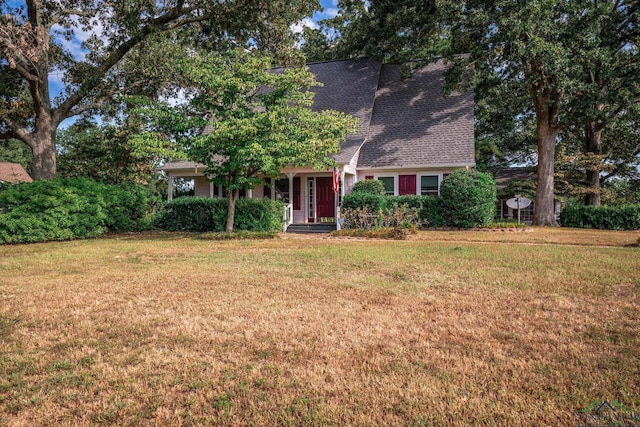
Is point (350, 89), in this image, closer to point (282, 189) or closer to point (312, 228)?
point (282, 189)

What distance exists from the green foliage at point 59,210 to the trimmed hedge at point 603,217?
65.0ft

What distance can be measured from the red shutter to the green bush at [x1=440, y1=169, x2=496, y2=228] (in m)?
2.85

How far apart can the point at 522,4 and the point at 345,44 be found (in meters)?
12.3

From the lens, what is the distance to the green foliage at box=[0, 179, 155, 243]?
11.0 meters

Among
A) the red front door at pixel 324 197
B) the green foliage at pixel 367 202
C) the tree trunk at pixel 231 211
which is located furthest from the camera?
the red front door at pixel 324 197

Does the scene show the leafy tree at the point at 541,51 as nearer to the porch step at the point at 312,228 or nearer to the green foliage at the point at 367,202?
the green foliage at the point at 367,202

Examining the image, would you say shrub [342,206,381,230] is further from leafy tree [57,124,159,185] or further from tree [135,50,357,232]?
leafy tree [57,124,159,185]

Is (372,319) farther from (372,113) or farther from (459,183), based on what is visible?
(372,113)

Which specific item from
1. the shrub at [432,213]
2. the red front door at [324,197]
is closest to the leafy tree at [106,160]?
the red front door at [324,197]

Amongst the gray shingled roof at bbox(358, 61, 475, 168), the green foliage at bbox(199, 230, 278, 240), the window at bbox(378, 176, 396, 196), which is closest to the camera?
the green foliage at bbox(199, 230, 278, 240)

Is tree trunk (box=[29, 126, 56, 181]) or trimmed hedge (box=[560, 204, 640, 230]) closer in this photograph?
tree trunk (box=[29, 126, 56, 181])

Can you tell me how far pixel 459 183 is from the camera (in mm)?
13781

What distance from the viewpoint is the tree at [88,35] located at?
556 inches

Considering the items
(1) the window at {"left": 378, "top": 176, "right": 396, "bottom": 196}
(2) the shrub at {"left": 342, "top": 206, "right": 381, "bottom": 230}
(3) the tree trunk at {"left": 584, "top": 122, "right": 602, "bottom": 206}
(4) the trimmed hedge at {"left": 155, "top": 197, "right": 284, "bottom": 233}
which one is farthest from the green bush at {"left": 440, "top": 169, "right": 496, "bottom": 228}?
(3) the tree trunk at {"left": 584, "top": 122, "right": 602, "bottom": 206}
